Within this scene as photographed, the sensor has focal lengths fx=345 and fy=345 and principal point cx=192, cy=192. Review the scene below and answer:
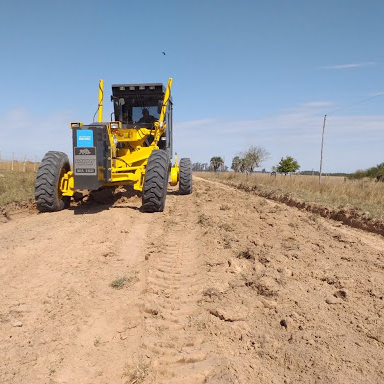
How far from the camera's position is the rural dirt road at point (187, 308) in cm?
243

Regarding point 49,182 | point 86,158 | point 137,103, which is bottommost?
point 49,182

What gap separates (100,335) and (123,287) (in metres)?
0.84

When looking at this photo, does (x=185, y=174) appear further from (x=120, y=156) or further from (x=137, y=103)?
(x=120, y=156)

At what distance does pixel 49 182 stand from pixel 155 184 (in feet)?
7.20

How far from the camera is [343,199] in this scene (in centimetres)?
1165

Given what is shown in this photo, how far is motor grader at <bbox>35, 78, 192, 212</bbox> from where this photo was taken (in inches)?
262

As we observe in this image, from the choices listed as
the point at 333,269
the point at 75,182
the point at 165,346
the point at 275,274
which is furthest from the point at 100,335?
the point at 75,182

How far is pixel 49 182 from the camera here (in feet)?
23.3

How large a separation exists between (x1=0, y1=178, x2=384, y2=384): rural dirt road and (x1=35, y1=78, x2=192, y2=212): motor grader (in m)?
1.45

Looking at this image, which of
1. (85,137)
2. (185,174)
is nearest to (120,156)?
(85,137)

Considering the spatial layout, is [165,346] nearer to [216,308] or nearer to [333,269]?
[216,308]

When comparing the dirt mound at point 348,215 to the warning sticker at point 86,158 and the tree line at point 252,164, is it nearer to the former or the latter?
the warning sticker at point 86,158

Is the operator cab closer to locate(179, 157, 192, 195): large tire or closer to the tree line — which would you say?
locate(179, 157, 192, 195): large tire

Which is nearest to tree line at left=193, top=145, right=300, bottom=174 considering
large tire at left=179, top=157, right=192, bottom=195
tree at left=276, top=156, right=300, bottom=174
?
tree at left=276, top=156, right=300, bottom=174
